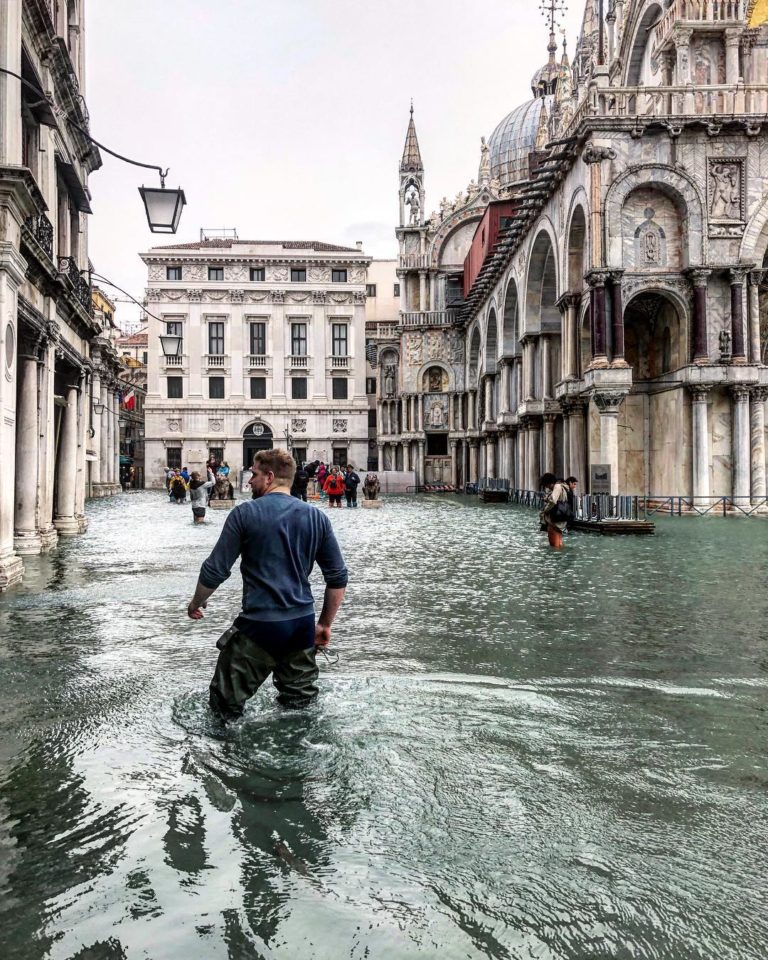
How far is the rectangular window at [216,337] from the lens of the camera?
202ft

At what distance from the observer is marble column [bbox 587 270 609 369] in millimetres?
21672

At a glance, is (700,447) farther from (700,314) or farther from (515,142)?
(515,142)

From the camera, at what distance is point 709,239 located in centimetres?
2228

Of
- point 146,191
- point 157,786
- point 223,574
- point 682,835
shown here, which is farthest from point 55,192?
point 682,835

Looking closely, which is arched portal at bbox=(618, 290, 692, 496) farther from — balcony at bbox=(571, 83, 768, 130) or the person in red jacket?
the person in red jacket

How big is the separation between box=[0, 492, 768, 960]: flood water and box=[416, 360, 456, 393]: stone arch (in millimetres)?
46804

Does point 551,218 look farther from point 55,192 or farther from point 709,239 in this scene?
point 55,192

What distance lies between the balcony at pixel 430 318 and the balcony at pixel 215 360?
1501cm

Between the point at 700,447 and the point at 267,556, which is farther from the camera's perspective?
the point at 700,447

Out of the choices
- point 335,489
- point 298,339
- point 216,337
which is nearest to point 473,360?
point 298,339

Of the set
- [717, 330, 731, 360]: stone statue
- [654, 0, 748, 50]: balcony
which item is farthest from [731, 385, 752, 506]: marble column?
[654, 0, 748, 50]: balcony

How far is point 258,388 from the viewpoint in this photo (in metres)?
61.8

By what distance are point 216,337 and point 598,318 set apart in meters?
44.5

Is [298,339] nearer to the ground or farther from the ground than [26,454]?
farther from the ground
